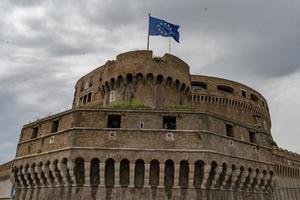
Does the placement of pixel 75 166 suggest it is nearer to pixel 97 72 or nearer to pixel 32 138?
pixel 32 138

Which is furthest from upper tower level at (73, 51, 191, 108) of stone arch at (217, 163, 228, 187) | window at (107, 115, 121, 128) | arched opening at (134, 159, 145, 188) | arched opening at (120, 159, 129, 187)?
stone arch at (217, 163, 228, 187)

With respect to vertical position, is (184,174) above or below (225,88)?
below

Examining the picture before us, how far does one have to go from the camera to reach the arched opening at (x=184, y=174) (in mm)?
16795

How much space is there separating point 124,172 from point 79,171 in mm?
2575

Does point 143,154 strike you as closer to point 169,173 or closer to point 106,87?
point 169,173

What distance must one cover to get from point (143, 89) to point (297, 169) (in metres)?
26.9

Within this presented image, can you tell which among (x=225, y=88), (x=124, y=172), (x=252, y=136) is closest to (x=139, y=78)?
(x=124, y=172)

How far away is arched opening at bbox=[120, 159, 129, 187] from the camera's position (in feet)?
54.6

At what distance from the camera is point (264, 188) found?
20328 mm

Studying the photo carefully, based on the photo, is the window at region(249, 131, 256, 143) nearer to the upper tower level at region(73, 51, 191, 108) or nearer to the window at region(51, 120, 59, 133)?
the upper tower level at region(73, 51, 191, 108)

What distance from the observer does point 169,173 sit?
16969 millimetres

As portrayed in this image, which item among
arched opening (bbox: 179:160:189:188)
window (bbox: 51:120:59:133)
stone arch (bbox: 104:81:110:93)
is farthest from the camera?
stone arch (bbox: 104:81:110:93)

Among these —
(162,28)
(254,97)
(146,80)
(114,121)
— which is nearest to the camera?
(114,121)

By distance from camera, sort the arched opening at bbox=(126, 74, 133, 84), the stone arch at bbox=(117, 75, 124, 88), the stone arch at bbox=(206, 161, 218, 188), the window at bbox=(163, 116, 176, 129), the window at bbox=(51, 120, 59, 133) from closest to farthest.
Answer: the stone arch at bbox=(206, 161, 218, 188)
the window at bbox=(163, 116, 176, 129)
the window at bbox=(51, 120, 59, 133)
the arched opening at bbox=(126, 74, 133, 84)
the stone arch at bbox=(117, 75, 124, 88)
